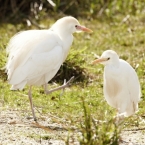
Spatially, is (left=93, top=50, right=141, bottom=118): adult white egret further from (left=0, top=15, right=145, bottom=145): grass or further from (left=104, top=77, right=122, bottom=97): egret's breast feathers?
(left=0, top=15, right=145, bottom=145): grass

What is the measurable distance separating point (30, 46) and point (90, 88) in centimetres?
201

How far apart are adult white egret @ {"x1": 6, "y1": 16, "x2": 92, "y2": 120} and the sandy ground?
279 millimetres

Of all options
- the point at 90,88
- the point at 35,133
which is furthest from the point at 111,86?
the point at 90,88

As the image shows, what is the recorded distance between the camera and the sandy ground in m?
6.48

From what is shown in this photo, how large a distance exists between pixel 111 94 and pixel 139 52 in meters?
3.78

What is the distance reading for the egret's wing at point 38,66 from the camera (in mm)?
7152

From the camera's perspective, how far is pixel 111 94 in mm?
7395

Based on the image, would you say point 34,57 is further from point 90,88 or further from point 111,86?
point 90,88

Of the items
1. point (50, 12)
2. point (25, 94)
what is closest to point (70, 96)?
point (25, 94)

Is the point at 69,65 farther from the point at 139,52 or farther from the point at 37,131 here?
the point at 37,131

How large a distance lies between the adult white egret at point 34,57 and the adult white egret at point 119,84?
507 millimetres

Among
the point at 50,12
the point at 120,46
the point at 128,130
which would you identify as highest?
the point at 50,12

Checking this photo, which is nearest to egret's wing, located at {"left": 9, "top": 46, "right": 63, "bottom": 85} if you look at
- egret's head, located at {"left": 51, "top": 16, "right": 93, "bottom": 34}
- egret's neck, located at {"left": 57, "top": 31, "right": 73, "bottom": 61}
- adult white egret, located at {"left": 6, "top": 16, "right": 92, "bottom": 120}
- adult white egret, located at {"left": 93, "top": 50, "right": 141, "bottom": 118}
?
adult white egret, located at {"left": 6, "top": 16, "right": 92, "bottom": 120}

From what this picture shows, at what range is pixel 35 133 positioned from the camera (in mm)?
6789
